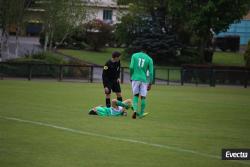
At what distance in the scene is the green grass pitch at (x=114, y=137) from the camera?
12508 millimetres

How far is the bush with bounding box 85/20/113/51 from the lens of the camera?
→ 78.2m

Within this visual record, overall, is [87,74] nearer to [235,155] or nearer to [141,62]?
[141,62]

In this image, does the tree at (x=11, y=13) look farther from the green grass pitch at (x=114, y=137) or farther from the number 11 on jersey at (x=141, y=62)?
the number 11 on jersey at (x=141, y=62)

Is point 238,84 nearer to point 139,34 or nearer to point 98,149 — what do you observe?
point 139,34

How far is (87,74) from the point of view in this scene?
1955 inches

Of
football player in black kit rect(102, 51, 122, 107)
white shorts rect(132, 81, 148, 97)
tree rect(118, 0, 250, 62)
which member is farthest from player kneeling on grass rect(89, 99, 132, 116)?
tree rect(118, 0, 250, 62)

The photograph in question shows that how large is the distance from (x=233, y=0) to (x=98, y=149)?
54398mm

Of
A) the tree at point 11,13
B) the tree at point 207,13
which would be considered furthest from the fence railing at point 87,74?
the tree at point 207,13

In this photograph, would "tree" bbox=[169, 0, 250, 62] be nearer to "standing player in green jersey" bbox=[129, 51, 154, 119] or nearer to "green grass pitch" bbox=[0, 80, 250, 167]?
"green grass pitch" bbox=[0, 80, 250, 167]

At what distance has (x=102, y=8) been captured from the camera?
9919 cm

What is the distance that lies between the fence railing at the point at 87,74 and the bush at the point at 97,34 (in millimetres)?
25932

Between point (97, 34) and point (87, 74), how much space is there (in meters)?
28.4

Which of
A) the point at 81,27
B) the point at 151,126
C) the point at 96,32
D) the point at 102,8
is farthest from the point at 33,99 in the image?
the point at 102,8

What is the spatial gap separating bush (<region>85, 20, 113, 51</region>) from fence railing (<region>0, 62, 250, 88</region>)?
2593cm
